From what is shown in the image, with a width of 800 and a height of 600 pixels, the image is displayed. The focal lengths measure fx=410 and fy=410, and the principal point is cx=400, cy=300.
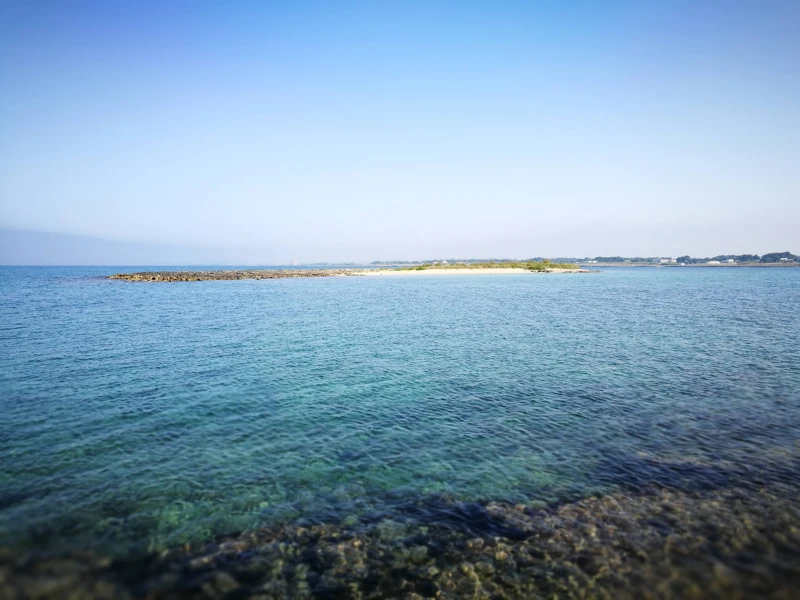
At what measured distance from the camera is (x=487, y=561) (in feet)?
38.9

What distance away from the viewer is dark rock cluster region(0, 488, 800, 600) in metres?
10.6

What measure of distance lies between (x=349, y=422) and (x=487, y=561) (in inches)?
457

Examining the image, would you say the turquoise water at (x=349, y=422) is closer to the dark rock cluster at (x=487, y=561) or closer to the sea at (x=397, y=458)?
the sea at (x=397, y=458)

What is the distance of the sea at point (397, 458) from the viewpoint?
11883 mm

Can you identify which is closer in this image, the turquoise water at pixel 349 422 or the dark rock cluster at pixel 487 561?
the dark rock cluster at pixel 487 561

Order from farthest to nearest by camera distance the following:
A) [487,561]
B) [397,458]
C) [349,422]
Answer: [349,422] → [397,458] → [487,561]

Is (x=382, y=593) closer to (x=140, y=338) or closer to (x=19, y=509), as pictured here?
(x=19, y=509)

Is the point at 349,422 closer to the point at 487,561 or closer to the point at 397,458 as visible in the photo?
the point at 397,458

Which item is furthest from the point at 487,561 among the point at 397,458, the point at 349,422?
the point at 349,422

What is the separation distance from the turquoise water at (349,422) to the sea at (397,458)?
0.13 m

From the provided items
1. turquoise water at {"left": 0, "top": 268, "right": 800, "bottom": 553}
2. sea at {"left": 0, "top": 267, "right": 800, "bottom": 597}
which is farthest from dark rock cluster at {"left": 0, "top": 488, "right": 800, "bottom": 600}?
turquoise water at {"left": 0, "top": 268, "right": 800, "bottom": 553}

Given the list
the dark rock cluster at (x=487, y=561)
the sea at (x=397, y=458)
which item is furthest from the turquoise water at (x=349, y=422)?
the dark rock cluster at (x=487, y=561)

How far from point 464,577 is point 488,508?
340 centimetres

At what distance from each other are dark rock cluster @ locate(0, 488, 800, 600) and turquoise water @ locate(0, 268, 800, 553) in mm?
1099
